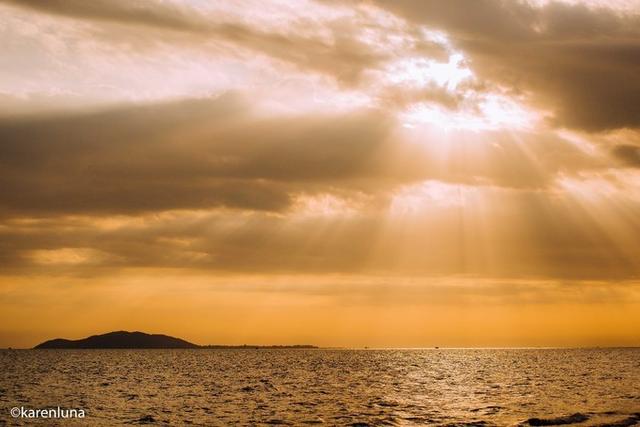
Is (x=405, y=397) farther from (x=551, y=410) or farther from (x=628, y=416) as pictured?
(x=628, y=416)

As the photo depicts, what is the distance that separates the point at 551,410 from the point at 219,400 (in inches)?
1777

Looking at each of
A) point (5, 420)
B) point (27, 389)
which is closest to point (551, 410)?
point (5, 420)

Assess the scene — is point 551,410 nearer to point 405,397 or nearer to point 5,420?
point 405,397

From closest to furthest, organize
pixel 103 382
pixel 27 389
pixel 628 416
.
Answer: pixel 628 416, pixel 27 389, pixel 103 382

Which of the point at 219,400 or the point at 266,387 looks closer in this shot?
the point at 219,400

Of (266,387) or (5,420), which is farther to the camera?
(266,387)

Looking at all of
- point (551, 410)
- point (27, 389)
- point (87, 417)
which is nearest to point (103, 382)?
point (27, 389)

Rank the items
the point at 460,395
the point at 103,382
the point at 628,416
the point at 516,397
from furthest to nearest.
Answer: the point at 103,382
the point at 460,395
the point at 516,397
the point at 628,416

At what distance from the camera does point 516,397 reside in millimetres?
94562

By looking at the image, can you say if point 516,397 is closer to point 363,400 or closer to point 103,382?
point 363,400

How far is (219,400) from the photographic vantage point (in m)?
95.3

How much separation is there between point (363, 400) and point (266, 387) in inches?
1174

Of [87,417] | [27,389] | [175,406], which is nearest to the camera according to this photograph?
[87,417]

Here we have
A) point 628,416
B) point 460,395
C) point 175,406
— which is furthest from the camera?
point 460,395
